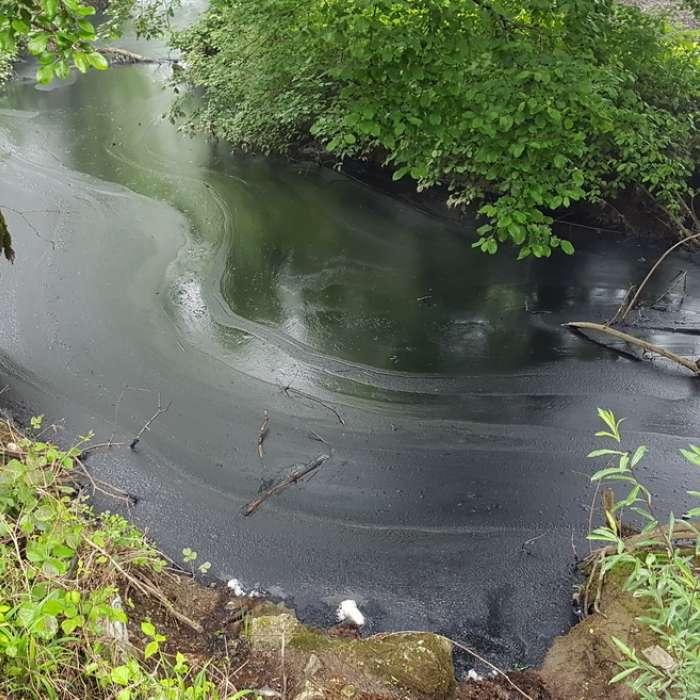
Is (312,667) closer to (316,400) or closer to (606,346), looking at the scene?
(316,400)

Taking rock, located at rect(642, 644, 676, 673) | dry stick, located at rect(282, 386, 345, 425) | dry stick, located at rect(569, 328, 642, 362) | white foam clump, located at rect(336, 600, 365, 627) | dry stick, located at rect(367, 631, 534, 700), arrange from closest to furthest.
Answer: rock, located at rect(642, 644, 676, 673), dry stick, located at rect(367, 631, 534, 700), white foam clump, located at rect(336, 600, 365, 627), dry stick, located at rect(282, 386, 345, 425), dry stick, located at rect(569, 328, 642, 362)

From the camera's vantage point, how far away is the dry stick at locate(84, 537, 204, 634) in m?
2.45

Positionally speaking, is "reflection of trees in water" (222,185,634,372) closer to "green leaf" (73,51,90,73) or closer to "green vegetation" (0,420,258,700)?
"green vegetation" (0,420,258,700)

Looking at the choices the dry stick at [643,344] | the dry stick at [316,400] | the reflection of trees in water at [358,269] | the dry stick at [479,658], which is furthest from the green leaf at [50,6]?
the dry stick at [643,344]

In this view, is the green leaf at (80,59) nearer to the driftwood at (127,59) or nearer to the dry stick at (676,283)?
the dry stick at (676,283)

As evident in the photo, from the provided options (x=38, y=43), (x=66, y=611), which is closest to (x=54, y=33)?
(x=38, y=43)

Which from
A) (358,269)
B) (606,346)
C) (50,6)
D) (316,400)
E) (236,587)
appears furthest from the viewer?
(358,269)

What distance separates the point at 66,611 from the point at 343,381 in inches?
127

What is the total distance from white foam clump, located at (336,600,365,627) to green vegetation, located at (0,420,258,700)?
0.99 meters

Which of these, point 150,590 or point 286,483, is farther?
point 286,483

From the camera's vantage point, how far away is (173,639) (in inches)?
102

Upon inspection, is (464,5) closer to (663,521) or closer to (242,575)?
(663,521)

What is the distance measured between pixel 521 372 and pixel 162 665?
3709 mm

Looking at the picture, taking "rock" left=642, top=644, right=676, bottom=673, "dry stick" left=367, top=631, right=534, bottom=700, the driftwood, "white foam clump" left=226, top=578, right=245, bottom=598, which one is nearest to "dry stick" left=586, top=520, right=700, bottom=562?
"rock" left=642, top=644, right=676, bottom=673
